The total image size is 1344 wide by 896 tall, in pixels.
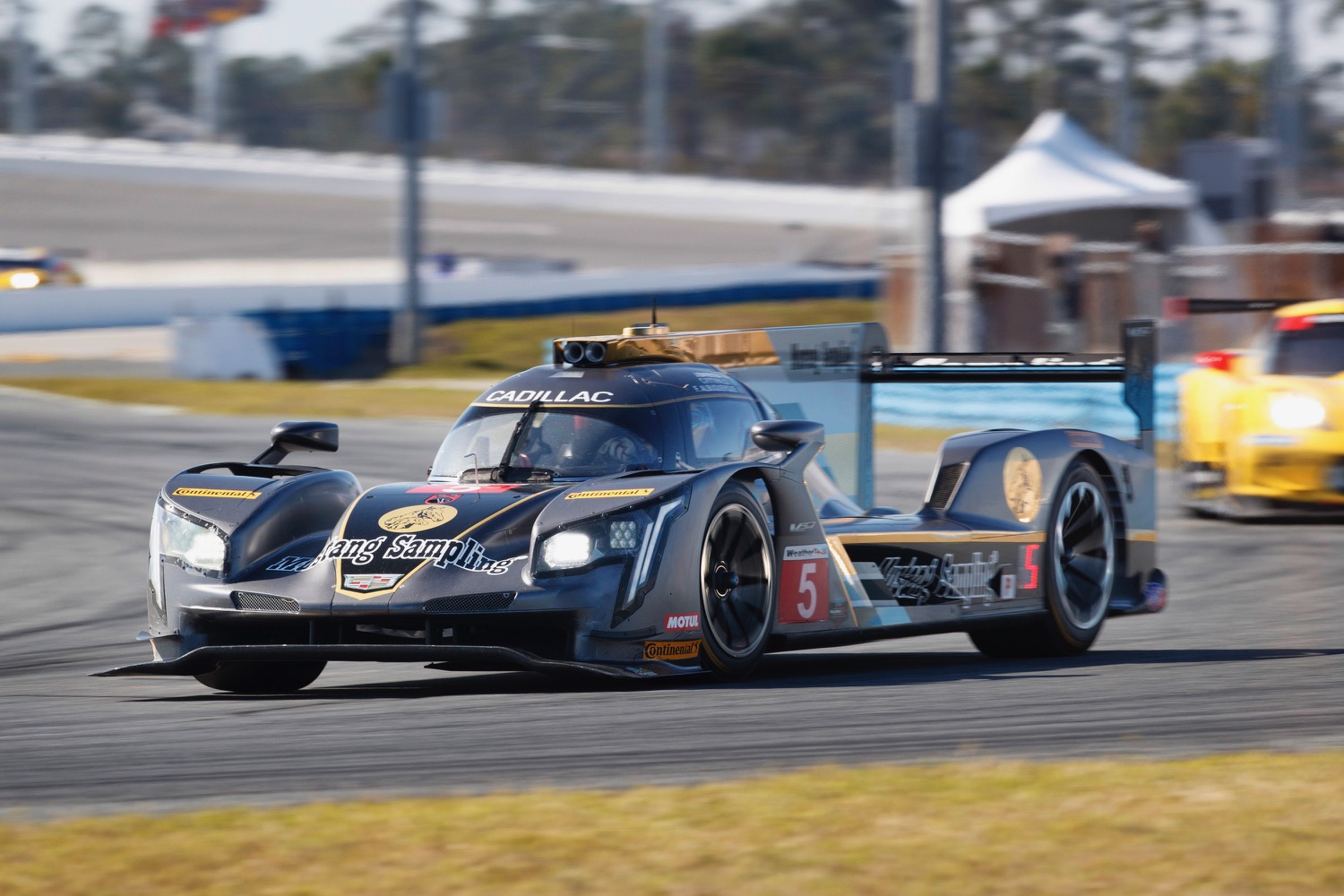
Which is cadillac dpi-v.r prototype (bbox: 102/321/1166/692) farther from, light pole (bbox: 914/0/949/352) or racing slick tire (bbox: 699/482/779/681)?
light pole (bbox: 914/0/949/352)

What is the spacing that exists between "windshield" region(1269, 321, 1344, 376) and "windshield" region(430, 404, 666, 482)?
302 inches

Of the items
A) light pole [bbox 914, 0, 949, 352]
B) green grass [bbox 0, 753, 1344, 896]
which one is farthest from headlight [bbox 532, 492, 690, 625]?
light pole [bbox 914, 0, 949, 352]

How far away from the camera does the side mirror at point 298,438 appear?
8.17 metres

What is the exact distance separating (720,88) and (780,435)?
6622 centimetres

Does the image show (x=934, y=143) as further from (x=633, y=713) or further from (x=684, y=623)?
(x=633, y=713)

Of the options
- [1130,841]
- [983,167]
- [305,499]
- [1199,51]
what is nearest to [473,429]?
[305,499]

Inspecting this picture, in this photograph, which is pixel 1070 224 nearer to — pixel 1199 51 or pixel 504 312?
pixel 504 312

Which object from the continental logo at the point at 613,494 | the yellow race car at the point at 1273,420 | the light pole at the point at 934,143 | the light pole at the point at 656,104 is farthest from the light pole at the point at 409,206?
the light pole at the point at 656,104

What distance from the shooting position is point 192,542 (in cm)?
724

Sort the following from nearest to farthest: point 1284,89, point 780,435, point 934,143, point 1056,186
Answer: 1. point 780,435
2. point 934,143
3. point 1056,186
4. point 1284,89

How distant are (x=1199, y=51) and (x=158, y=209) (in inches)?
1907

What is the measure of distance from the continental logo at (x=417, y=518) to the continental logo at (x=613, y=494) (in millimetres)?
444

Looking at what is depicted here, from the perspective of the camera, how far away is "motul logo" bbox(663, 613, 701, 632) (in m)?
6.79

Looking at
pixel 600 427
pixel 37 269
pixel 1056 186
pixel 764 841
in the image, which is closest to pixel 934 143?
pixel 1056 186
